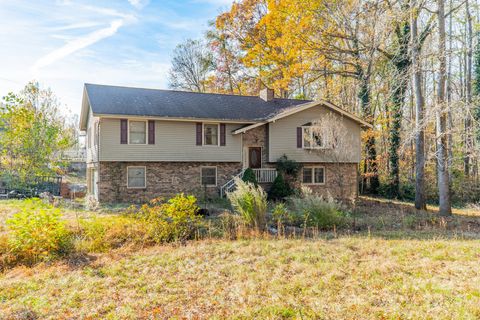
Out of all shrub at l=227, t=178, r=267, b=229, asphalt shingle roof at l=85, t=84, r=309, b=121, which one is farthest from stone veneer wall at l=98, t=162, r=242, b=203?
shrub at l=227, t=178, r=267, b=229

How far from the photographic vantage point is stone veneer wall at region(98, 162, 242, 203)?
1427cm

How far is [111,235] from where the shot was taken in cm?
707

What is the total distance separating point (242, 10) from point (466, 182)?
20151mm

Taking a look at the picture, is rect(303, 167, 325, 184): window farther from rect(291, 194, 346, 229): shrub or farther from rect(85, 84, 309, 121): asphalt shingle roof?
rect(291, 194, 346, 229): shrub

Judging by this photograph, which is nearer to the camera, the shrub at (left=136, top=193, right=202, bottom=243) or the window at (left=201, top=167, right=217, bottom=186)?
the shrub at (left=136, top=193, right=202, bottom=243)

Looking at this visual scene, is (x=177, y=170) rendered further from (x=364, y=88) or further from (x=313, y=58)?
(x=364, y=88)

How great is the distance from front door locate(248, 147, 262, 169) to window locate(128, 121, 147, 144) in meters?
5.62

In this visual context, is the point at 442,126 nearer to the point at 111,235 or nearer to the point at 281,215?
the point at 281,215

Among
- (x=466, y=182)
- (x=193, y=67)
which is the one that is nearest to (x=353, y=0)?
(x=466, y=182)

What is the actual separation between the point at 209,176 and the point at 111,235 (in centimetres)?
926

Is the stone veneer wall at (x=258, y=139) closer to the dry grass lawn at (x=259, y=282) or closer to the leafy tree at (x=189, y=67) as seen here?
the dry grass lawn at (x=259, y=282)

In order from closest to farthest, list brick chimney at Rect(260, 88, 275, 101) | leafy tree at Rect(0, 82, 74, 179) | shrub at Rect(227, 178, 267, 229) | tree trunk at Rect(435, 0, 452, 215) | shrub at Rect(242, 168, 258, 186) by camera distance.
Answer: shrub at Rect(227, 178, 267, 229) < tree trunk at Rect(435, 0, 452, 215) < leafy tree at Rect(0, 82, 74, 179) < shrub at Rect(242, 168, 258, 186) < brick chimney at Rect(260, 88, 275, 101)

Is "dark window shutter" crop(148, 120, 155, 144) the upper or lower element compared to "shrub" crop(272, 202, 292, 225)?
upper

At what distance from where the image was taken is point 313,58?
18859 millimetres
